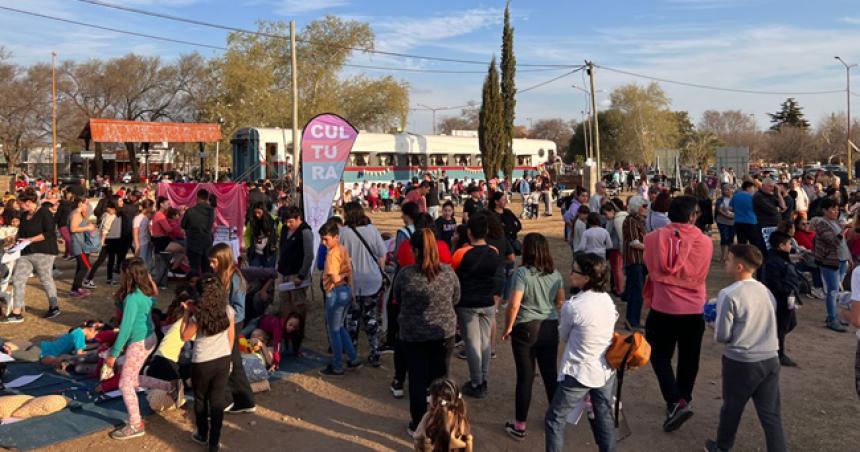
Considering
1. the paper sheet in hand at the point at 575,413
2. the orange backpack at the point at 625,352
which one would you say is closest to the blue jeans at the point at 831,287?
the orange backpack at the point at 625,352

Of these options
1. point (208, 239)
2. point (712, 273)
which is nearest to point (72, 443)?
point (208, 239)

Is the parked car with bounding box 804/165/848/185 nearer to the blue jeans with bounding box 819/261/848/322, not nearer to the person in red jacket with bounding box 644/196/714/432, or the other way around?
the blue jeans with bounding box 819/261/848/322

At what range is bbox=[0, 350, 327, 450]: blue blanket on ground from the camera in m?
5.04

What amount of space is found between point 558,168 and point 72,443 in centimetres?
4113

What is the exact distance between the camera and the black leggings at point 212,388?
15.0 feet

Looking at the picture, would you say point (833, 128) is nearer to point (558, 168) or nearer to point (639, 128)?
point (639, 128)

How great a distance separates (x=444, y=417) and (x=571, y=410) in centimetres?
86

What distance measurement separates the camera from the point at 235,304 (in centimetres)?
557

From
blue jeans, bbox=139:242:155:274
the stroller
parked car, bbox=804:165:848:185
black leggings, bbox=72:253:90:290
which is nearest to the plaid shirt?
blue jeans, bbox=139:242:155:274

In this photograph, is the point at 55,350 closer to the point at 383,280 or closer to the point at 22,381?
the point at 22,381

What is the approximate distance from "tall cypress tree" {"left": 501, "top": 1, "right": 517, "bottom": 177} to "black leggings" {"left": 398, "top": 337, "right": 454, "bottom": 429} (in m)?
33.8

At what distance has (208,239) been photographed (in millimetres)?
10141

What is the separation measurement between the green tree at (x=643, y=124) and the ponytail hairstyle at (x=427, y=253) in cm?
6374

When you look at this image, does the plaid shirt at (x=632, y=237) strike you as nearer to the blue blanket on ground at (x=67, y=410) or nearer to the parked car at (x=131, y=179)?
the blue blanket on ground at (x=67, y=410)
